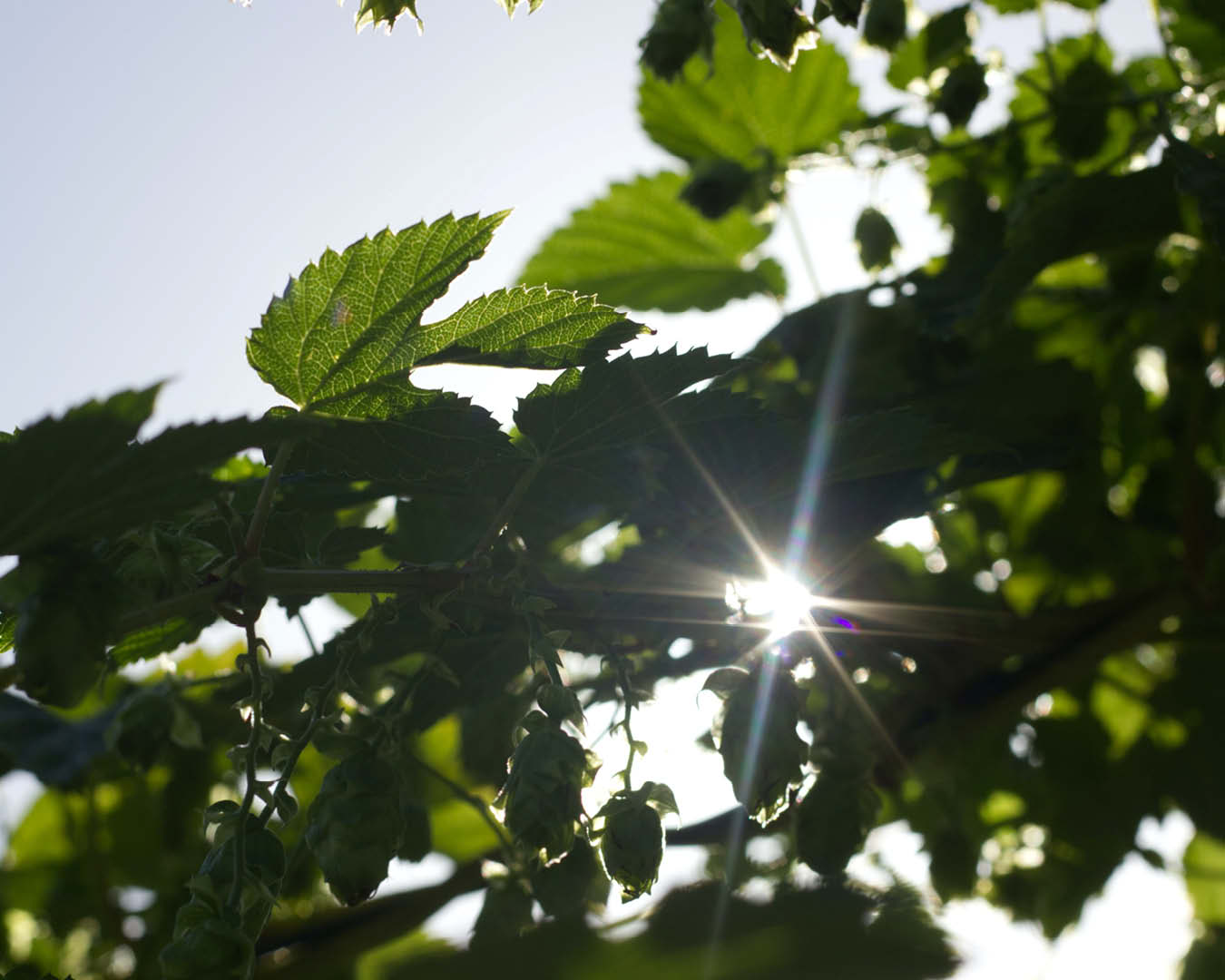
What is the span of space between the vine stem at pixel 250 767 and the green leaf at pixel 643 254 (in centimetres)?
151

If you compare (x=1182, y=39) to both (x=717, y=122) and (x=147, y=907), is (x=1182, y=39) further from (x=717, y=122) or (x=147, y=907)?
(x=147, y=907)

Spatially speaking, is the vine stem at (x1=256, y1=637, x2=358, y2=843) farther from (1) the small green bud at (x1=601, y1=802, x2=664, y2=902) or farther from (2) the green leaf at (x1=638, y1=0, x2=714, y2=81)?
(2) the green leaf at (x1=638, y1=0, x2=714, y2=81)

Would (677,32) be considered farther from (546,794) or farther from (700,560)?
(546,794)

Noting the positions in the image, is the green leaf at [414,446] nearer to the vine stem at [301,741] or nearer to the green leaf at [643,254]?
the vine stem at [301,741]

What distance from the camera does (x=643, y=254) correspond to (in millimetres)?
2322

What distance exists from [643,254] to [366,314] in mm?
1423

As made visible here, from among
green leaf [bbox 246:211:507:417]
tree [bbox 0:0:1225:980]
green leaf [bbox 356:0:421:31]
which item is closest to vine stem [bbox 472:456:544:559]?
tree [bbox 0:0:1225:980]

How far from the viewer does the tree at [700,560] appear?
0.80 m

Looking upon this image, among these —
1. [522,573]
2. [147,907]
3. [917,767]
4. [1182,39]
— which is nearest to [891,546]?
[917,767]

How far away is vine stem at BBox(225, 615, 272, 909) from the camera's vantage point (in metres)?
0.81

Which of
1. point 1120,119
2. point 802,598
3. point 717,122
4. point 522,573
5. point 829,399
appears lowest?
point 802,598

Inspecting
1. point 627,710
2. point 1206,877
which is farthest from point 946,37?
point 1206,877

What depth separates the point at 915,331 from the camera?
1.47 metres

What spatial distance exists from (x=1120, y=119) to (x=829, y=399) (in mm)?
910
